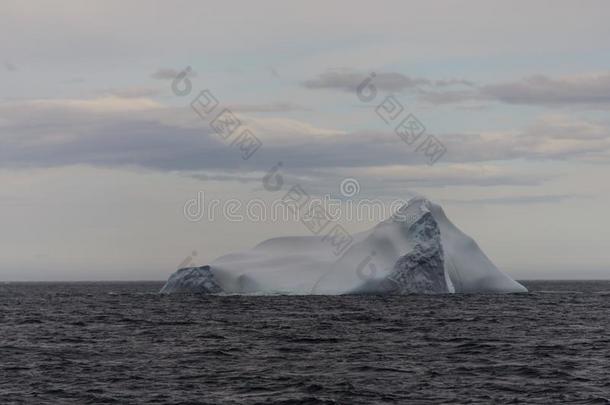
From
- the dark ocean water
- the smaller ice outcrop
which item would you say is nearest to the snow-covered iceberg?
the smaller ice outcrop

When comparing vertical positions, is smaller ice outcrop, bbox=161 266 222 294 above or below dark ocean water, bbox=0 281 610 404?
above

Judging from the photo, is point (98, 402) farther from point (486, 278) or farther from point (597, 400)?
point (486, 278)

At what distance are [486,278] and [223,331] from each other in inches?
1605

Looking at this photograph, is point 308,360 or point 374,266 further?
point 374,266

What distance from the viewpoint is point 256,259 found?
80.0 metres

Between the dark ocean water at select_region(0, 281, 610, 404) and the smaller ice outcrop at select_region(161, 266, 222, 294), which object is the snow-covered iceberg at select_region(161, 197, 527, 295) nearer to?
the smaller ice outcrop at select_region(161, 266, 222, 294)

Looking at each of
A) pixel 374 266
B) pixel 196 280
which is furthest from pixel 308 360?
pixel 196 280

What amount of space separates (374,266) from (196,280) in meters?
19.4

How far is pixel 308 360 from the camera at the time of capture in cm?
2797

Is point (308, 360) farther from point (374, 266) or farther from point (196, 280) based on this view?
point (196, 280)

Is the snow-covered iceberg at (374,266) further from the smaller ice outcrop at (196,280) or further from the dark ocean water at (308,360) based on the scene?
the dark ocean water at (308,360)

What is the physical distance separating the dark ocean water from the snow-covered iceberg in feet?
68.3

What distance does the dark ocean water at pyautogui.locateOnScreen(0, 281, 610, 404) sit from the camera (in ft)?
69.0

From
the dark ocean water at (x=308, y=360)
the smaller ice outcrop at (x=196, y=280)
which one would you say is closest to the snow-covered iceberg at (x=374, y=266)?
the smaller ice outcrop at (x=196, y=280)
